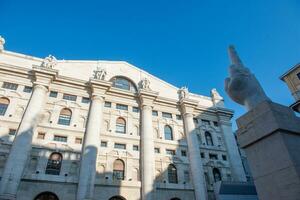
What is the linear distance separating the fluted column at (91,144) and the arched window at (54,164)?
2376mm

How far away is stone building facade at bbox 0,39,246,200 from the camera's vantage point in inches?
847

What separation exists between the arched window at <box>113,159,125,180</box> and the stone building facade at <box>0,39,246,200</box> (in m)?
0.11

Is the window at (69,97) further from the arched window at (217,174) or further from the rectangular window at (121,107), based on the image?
the arched window at (217,174)

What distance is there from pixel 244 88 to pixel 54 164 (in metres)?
20.5

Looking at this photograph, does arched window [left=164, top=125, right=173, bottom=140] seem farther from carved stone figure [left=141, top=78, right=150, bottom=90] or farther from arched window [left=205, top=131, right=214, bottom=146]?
carved stone figure [left=141, top=78, right=150, bottom=90]

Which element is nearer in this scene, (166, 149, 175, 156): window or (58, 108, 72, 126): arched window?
(58, 108, 72, 126): arched window

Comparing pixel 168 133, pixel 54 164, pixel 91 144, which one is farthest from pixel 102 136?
pixel 168 133

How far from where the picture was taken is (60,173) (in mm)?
22031

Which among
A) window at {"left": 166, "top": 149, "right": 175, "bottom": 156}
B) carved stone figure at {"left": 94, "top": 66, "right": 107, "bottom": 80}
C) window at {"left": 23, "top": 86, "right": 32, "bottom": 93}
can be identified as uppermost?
carved stone figure at {"left": 94, "top": 66, "right": 107, "bottom": 80}

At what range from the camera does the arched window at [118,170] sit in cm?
2436

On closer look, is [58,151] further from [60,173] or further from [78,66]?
[78,66]

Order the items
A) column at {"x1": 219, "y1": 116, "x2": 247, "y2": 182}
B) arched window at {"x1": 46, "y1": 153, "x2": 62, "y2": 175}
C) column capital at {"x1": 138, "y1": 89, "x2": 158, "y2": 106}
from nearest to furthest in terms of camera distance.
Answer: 1. arched window at {"x1": 46, "y1": 153, "x2": 62, "y2": 175}
2. column at {"x1": 219, "y1": 116, "x2": 247, "y2": 182}
3. column capital at {"x1": 138, "y1": 89, "x2": 158, "y2": 106}

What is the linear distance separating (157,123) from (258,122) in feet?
74.6

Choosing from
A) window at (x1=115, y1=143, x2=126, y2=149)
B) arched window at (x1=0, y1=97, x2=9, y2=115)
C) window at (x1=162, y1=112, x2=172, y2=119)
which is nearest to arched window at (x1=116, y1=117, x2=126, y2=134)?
window at (x1=115, y1=143, x2=126, y2=149)
